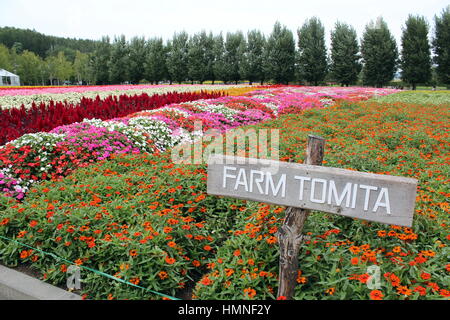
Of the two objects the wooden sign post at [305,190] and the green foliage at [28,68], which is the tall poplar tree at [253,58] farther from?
the green foliage at [28,68]

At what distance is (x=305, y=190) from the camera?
1.98m

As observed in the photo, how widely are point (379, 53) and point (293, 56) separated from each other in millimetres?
8198

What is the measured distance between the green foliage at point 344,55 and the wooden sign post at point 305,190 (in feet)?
117

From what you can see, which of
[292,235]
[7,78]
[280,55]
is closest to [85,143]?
[292,235]

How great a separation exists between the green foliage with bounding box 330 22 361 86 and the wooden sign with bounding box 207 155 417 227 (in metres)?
35.7

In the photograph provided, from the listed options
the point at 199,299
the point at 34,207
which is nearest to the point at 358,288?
the point at 199,299

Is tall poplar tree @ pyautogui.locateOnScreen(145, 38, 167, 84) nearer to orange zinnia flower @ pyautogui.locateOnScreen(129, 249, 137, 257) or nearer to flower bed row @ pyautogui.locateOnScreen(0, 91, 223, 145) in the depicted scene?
flower bed row @ pyautogui.locateOnScreen(0, 91, 223, 145)

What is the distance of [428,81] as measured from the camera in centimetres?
3284

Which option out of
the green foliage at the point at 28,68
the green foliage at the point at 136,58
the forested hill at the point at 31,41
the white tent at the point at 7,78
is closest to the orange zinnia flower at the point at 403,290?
the green foliage at the point at 136,58

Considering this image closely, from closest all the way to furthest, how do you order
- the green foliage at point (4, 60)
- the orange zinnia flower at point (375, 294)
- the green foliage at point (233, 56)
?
the orange zinnia flower at point (375, 294) → the green foliage at point (233, 56) → the green foliage at point (4, 60)

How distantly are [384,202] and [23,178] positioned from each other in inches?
185

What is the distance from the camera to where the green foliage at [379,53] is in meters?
33.2

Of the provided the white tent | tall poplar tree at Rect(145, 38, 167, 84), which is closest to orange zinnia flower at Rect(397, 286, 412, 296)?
tall poplar tree at Rect(145, 38, 167, 84)
